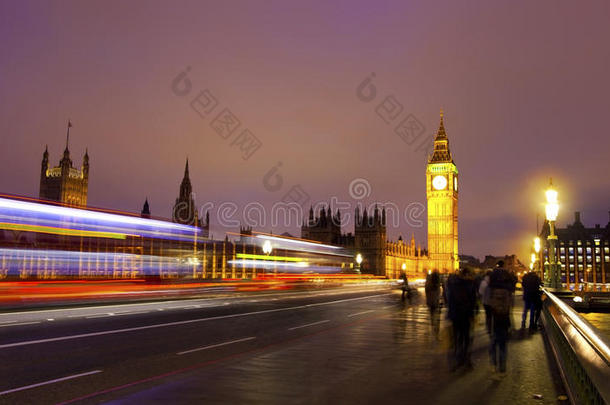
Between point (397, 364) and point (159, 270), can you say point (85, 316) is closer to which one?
point (159, 270)

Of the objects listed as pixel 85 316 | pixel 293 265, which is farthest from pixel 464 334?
pixel 293 265

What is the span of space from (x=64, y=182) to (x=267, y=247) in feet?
407

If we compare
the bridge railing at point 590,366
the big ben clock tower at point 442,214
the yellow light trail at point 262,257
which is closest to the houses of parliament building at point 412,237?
the big ben clock tower at point 442,214

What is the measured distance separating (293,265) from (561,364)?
32775mm

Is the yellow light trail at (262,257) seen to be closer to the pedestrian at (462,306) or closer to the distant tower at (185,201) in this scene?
the pedestrian at (462,306)

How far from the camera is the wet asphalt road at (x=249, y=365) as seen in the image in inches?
304

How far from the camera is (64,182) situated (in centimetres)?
14588

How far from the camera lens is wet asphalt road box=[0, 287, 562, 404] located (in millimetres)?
7723

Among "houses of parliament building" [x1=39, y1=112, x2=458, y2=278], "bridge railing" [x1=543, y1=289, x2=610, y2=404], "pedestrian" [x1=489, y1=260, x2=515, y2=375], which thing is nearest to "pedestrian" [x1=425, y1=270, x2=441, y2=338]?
"pedestrian" [x1=489, y1=260, x2=515, y2=375]

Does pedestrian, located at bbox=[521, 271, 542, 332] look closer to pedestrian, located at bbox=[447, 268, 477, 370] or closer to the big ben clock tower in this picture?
pedestrian, located at bbox=[447, 268, 477, 370]

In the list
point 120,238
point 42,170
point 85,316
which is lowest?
point 85,316

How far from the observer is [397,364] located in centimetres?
1039

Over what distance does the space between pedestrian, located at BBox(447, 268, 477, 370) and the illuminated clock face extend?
389 ft

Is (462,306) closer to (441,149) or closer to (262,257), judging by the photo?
(262,257)
